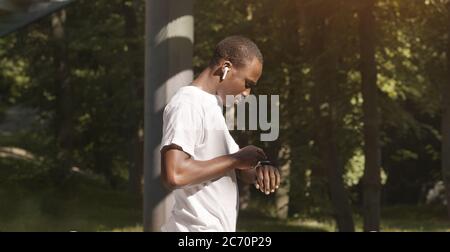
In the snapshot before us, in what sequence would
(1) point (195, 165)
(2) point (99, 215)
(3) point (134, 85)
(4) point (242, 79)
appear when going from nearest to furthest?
(1) point (195, 165) → (4) point (242, 79) → (2) point (99, 215) → (3) point (134, 85)

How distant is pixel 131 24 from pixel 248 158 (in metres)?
25.6

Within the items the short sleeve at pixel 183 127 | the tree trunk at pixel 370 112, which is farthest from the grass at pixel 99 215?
the short sleeve at pixel 183 127

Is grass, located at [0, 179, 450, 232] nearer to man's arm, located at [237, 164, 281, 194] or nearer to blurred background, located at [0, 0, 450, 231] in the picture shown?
blurred background, located at [0, 0, 450, 231]

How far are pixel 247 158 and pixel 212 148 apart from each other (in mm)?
215

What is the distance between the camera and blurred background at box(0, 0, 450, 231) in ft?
59.7

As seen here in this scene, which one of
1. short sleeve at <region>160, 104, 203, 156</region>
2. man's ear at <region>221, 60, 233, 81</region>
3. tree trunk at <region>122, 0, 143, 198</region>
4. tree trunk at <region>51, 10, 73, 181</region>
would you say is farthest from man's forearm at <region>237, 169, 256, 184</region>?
tree trunk at <region>51, 10, 73, 181</region>

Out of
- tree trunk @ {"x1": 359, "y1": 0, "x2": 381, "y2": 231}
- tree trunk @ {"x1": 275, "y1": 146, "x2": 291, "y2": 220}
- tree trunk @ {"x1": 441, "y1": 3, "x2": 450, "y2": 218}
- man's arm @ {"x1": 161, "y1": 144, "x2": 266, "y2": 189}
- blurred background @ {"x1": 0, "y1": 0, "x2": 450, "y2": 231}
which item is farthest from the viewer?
tree trunk @ {"x1": 441, "y1": 3, "x2": 450, "y2": 218}

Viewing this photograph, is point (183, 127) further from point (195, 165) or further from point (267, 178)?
point (267, 178)

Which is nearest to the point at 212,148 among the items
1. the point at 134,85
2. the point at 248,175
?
the point at 248,175

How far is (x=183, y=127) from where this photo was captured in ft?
11.2

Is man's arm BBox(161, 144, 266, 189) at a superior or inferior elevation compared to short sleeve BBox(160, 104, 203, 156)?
inferior

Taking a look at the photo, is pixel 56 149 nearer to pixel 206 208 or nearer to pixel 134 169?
pixel 134 169
